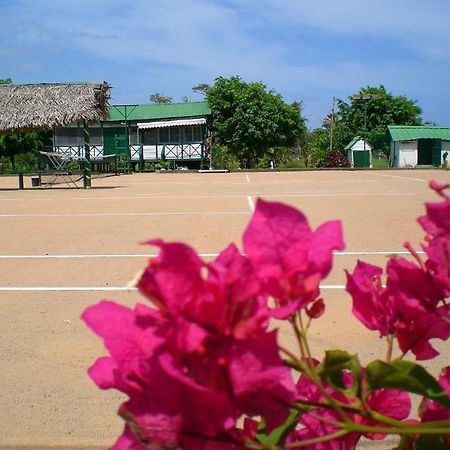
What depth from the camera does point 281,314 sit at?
0.52 m

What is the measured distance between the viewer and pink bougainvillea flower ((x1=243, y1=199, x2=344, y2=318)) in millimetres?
542

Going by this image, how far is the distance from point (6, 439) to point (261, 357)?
250 centimetres

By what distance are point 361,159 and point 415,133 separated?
378 centimetres

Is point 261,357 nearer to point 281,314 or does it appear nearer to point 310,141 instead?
point 281,314

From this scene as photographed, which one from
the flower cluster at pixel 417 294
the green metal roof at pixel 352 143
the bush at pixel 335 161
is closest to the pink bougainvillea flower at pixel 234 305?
the flower cluster at pixel 417 294

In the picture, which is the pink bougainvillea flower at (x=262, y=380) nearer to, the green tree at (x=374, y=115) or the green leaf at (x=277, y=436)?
the green leaf at (x=277, y=436)

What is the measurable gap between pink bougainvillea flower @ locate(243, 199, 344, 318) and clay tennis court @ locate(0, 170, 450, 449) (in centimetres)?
12

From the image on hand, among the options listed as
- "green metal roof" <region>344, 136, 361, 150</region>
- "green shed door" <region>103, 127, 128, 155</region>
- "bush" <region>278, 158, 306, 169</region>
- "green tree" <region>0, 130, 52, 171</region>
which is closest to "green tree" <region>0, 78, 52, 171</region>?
"green tree" <region>0, 130, 52, 171</region>

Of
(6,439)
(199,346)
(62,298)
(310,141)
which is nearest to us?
(199,346)

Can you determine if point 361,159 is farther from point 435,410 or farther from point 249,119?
point 435,410

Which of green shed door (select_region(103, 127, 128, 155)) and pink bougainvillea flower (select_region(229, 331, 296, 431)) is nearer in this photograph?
pink bougainvillea flower (select_region(229, 331, 296, 431))

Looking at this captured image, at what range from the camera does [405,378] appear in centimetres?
61

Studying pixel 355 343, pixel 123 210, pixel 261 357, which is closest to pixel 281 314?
pixel 261 357

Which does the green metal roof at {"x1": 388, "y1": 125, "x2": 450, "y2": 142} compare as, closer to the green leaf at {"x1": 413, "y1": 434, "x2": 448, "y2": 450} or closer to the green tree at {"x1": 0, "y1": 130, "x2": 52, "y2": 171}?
the green tree at {"x1": 0, "y1": 130, "x2": 52, "y2": 171}
